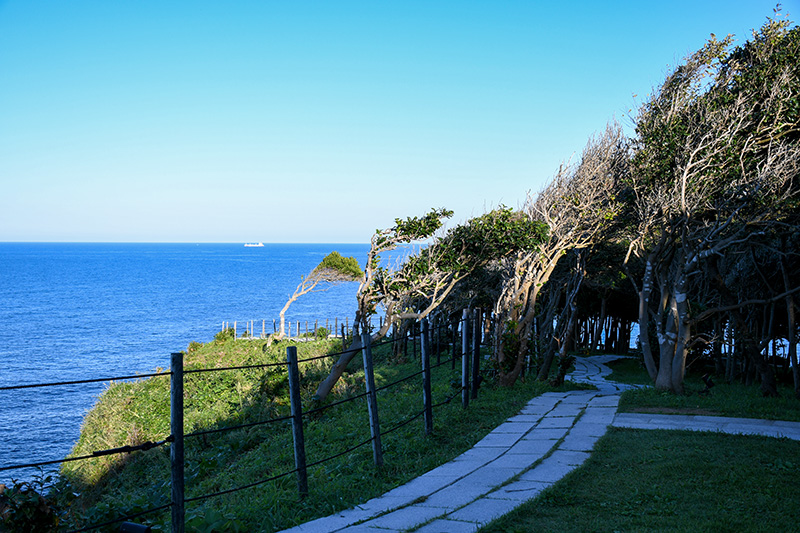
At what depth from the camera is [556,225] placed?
1212cm

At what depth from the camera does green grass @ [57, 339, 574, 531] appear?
503 cm

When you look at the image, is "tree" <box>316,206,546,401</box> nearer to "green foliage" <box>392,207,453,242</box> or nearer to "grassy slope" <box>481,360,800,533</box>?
"green foliage" <box>392,207,453,242</box>

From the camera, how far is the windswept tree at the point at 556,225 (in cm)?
1160

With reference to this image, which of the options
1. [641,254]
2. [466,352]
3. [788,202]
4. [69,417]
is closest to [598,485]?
[466,352]

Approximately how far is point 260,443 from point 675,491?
9.49 m

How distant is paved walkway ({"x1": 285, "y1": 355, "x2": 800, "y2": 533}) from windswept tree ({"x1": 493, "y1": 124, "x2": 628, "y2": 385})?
6.18 feet

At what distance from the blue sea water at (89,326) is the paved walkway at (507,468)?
761 cm

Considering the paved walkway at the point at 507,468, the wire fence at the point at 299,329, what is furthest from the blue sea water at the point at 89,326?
the paved walkway at the point at 507,468

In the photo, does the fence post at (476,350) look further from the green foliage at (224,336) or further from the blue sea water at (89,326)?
the green foliage at (224,336)

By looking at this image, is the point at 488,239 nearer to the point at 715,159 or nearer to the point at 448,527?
the point at 715,159

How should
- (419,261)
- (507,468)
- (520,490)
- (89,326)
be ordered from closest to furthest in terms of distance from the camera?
(520,490) → (507,468) → (419,261) → (89,326)

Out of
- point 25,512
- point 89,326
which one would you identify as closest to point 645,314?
point 25,512

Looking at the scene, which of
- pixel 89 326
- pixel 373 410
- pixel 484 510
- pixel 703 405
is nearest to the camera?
pixel 484 510

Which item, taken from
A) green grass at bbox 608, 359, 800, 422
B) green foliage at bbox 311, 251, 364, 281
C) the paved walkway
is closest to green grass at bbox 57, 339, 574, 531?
the paved walkway
